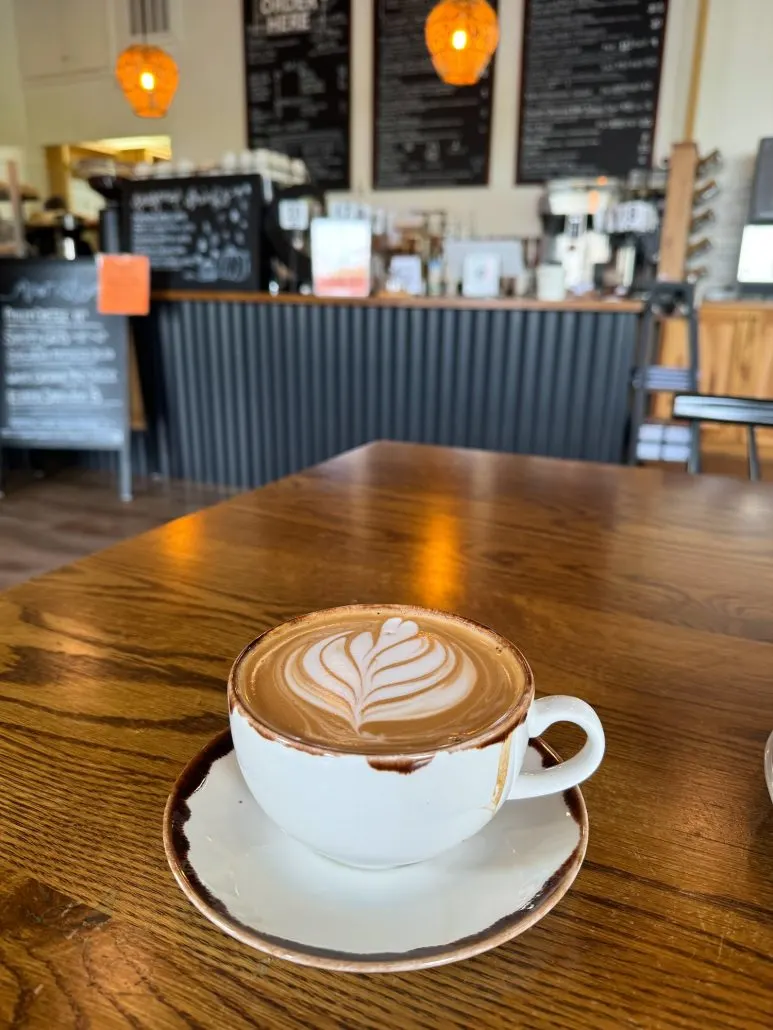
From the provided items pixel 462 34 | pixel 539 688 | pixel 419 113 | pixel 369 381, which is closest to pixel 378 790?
pixel 539 688

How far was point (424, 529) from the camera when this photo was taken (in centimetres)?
93

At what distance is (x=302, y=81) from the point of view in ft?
17.9

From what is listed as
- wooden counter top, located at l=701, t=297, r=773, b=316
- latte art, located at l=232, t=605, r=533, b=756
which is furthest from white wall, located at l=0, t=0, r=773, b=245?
latte art, located at l=232, t=605, r=533, b=756

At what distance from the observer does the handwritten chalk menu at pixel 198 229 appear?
11.1ft

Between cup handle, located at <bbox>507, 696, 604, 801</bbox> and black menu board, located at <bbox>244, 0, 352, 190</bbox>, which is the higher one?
black menu board, located at <bbox>244, 0, 352, 190</bbox>

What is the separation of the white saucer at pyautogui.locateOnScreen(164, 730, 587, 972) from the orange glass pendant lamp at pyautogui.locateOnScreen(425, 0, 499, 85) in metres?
3.91

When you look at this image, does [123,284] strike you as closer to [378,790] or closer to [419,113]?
[419,113]

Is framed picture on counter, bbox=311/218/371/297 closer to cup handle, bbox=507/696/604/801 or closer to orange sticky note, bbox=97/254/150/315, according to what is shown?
orange sticky note, bbox=97/254/150/315

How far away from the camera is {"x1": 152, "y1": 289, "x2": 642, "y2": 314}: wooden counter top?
2859 millimetres

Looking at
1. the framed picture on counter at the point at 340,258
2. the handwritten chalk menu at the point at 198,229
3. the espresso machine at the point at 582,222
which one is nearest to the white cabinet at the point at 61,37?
the handwritten chalk menu at the point at 198,229

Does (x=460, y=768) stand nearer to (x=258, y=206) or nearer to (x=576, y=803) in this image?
(x=576, y=803)

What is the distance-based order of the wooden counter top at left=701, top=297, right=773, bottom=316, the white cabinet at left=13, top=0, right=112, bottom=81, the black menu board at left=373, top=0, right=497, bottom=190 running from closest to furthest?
the wooden counter top at left=701, top=297, right=773, bottom=316, the black menu board at left=373, top=0, right=497, bottom=190, the white cabinet at left=13, top=0, right=112, bottom=81

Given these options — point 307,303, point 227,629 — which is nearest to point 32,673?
point 227,629

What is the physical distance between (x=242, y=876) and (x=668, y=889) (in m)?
0.22
